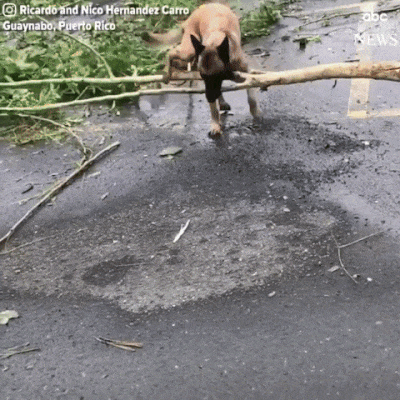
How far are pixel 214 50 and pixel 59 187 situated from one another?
69.6 inches

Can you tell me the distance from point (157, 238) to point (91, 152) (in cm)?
172

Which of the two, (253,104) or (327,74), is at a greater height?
(327,74)

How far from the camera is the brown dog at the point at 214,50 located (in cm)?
514

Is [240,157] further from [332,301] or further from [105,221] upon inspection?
[332,301]

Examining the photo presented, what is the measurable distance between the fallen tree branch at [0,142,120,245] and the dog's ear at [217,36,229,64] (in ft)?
4.93

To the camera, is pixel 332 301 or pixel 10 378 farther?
pixel 332 301

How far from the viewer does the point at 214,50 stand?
5.13 m

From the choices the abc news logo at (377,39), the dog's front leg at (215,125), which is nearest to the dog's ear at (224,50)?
the dog's front leg at (215,125)

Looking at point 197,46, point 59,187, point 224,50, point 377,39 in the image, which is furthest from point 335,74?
point 377,39

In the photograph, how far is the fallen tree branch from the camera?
4.77m

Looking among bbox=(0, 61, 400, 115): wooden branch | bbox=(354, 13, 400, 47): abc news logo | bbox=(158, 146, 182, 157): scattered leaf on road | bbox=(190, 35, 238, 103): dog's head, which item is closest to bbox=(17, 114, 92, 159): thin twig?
bbox=(158, 146, 182, 157): scattered leaf on road

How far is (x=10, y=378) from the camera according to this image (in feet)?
11.2

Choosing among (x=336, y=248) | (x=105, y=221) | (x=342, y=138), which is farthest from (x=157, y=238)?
(x=342, y=138)

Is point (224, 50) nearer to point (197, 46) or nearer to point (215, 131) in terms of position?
point (197, 46)
